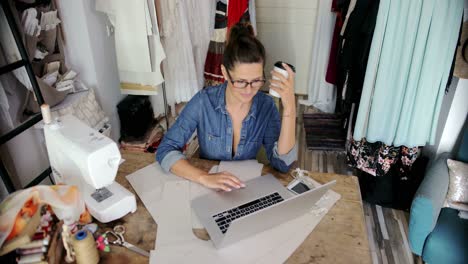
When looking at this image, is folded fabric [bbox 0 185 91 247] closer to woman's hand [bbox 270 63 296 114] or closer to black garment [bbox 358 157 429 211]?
woman's hand [bbox 270 63 296 114]

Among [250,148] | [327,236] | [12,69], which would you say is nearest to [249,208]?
[327,236]

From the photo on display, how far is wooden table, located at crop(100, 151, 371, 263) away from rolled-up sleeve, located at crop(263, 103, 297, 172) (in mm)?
211

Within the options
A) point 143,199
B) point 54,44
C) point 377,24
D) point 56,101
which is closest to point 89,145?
point 143,199

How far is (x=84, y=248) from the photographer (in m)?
0.88

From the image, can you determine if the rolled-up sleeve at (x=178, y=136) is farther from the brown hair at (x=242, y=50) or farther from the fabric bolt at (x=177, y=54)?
the fabric bolt at (x=177, y=54)

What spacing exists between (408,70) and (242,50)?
117 cm

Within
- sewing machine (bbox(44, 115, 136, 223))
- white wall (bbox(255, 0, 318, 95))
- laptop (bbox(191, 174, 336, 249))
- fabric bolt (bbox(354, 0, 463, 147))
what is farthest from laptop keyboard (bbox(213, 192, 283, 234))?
white wall (bbox(255, 0, 318, 95))

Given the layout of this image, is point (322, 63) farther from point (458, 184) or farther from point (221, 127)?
point (221, 127)

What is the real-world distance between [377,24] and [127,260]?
1811mm

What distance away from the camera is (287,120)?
1371mm

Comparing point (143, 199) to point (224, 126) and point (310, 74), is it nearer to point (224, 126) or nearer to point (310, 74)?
point (224, 126)

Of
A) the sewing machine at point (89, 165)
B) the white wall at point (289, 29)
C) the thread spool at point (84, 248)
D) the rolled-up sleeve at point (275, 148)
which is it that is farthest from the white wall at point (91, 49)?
the white wall at point (289, 29)

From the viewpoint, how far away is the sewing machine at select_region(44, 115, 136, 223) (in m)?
0.99

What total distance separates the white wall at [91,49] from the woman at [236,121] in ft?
3.27
